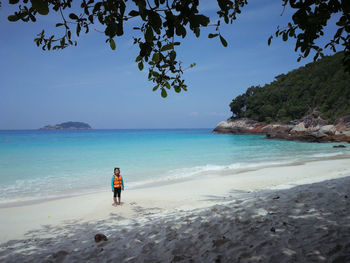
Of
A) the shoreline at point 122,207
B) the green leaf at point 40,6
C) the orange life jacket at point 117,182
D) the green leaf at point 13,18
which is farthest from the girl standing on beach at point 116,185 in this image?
the green leaf at point 40,6

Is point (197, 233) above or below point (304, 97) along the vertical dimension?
below

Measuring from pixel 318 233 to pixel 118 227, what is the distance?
4.33 m

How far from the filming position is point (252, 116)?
79562 millimetres

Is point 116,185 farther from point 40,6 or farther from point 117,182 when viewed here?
point 40,6

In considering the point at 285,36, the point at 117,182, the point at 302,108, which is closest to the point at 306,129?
the point at 302,108

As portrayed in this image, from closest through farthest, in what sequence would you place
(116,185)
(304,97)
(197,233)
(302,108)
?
1. (197,233)
2. (116,185)
3. (302,108)
4. (304,97)

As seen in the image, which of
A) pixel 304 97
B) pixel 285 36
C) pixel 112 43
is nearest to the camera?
pixel 112 43

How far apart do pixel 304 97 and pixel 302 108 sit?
20.4 feet

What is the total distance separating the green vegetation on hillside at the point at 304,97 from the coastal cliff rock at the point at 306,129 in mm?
3582

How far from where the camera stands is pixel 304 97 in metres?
68.1

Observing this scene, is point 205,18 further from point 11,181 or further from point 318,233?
point 11,181

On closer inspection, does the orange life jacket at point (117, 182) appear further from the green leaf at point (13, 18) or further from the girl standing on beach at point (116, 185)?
the green leaf at point (13, 18)

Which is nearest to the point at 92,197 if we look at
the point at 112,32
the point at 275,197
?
the point at 275,197

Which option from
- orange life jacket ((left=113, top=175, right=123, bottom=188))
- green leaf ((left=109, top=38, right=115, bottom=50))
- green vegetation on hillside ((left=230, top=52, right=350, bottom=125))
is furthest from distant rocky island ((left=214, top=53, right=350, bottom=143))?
green leaf ((left=109, top=38, right=115, bottom=50))
